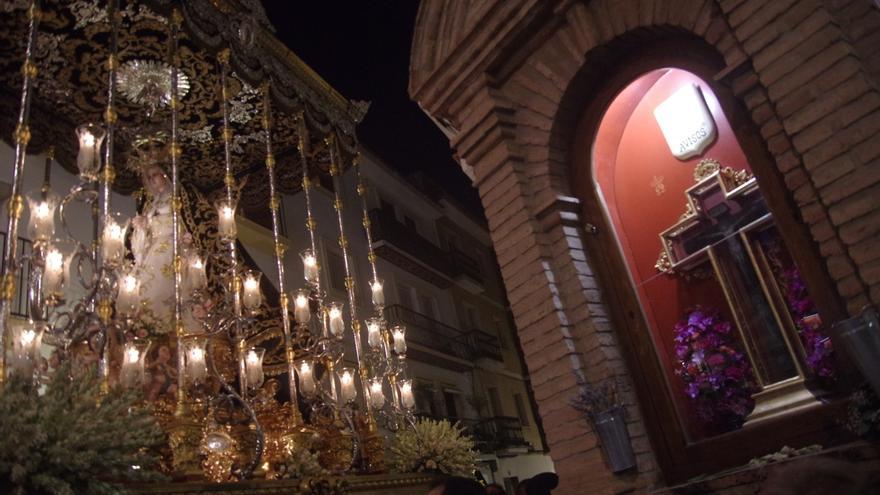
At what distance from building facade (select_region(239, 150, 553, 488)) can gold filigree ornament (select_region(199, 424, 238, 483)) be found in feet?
26.5

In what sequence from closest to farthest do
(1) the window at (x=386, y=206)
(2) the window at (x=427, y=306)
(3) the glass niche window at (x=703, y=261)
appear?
(3) the glass niche window at (x=703, y=261)
(1) the window at (x=386, y=206)
(2) the window at (x=427, y=306)

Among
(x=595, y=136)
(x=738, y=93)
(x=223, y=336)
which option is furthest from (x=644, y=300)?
(x=223, y=336)

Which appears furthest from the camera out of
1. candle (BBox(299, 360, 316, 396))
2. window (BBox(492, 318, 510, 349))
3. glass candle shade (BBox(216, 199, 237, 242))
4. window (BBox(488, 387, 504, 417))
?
window (BBox(492, 318, 510, 349))

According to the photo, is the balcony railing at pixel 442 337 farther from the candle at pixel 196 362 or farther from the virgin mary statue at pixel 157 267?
the candle at pixel 196 362

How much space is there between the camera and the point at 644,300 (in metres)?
5.81

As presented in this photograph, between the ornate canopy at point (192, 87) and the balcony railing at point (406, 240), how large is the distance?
8.52 meters

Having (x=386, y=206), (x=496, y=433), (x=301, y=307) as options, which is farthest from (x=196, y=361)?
(x=496, y=433)

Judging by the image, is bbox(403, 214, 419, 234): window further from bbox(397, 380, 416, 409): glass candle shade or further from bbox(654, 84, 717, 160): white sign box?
bbox(654, 84, 717, 160): white sign box

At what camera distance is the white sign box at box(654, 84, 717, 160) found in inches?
212

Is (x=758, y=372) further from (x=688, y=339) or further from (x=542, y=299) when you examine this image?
(x=542, y=299)

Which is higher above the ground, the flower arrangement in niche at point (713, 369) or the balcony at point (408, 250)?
the balcony at point (408, 250)

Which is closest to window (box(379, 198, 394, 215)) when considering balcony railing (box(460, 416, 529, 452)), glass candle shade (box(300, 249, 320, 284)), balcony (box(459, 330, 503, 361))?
balcony (box(459, 330, 503, 361))

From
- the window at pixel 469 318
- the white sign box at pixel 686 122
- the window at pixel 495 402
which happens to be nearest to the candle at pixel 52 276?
the white sign box at pixel 686 122

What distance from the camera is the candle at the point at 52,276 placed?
13.6ft
